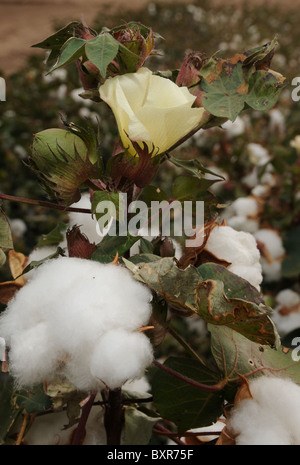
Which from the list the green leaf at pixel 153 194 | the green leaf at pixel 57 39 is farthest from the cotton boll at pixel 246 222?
the green leaf at pixel 57 39

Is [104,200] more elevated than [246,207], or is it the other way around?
[104,200]

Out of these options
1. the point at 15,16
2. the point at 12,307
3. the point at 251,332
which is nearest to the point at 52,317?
the point at 12,307

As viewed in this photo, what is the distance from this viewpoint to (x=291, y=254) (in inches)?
42.4

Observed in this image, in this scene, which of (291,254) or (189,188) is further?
(291,254)

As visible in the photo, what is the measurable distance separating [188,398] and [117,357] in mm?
162

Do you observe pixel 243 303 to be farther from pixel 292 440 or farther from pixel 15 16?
pixel 15 16

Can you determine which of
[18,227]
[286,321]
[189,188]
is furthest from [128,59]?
[18,227]

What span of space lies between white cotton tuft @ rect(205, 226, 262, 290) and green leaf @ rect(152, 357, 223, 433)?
0.10 m

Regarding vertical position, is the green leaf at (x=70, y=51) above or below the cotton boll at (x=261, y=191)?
above

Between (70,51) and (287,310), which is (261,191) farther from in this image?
(70,51)

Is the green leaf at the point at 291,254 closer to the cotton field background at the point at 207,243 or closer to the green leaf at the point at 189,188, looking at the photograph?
the cotton field background at the point at 207,243

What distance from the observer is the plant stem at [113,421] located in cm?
48

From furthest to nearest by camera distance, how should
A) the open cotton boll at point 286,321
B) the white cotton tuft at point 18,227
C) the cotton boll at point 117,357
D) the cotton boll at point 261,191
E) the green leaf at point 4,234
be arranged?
the white cotton tuft at point 18,227 → the cotton boll at point 261,191 → the open cotton boll at point 286,321 → the green leaf at point 4,234 → the cotton boll at point 117,357

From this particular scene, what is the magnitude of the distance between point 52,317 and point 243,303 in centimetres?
14
